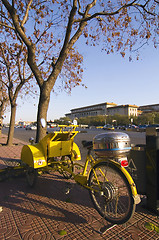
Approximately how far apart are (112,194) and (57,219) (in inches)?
37.7

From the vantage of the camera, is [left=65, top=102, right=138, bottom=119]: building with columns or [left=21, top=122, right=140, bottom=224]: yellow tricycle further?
[left=65, top=102, right=138, bottom=119]: building with columns

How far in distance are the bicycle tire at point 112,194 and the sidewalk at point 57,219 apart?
159 millimetres

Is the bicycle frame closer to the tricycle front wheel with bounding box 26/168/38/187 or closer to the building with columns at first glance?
the tricycle front wheel with bounding box 26/168/38/187

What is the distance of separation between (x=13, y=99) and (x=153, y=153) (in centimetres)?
1083

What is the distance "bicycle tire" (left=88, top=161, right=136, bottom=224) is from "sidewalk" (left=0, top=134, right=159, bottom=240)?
159mm

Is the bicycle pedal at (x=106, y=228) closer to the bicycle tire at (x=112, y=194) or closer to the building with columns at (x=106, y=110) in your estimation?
the bicycle tire at (x=112, y=194)

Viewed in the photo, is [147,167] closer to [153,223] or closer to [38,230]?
[153,223]

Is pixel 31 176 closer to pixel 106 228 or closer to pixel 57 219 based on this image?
pixel 57 219

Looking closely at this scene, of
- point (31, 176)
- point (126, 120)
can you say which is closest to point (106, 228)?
point (31, 176)

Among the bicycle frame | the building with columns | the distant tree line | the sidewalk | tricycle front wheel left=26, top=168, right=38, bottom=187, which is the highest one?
the building with columns

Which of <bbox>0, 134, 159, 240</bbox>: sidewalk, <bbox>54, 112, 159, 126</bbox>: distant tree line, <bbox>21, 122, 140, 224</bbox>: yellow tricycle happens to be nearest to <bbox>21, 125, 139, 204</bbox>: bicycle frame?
<bbox>0, 134, 159, 240</bbox>: sidewalk

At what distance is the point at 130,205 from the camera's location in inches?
88.8

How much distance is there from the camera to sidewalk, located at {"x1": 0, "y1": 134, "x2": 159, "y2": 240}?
2318 millimetres

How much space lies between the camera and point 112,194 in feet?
8.16
